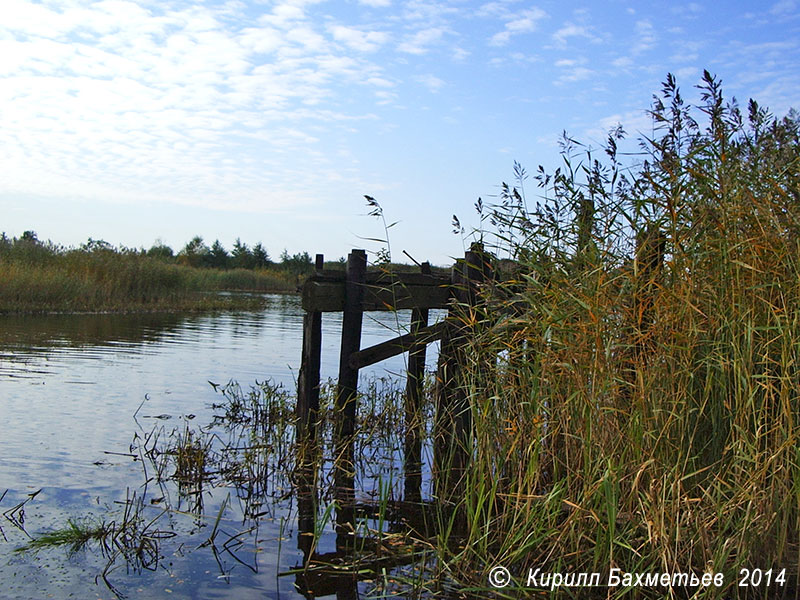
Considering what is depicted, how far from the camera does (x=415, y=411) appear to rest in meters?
8.03

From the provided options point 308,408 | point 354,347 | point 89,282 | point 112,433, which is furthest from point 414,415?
point 89,282

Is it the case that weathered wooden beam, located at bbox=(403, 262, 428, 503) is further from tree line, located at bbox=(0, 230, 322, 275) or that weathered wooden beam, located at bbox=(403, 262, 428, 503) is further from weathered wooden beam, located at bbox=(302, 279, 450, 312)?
tree line, located at bbox=(0, 230, 322, 275)

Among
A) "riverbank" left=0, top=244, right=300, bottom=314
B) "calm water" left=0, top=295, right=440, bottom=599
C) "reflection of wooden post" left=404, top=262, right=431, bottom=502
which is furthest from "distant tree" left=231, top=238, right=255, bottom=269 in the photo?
"reflection of wooden post" left=404, top=262, right=431, bottom=502

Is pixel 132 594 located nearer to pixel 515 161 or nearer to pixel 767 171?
pixel 515 161

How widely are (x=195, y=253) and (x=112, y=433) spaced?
51.3m

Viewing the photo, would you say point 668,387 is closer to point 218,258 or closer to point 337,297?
point 337,297

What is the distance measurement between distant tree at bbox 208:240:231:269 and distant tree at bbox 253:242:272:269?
2425 millimetres

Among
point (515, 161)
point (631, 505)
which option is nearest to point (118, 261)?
point (515, 161)

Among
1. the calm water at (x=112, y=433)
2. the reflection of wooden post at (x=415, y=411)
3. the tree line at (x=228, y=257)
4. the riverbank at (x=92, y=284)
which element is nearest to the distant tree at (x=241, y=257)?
the tree line at (x=228, y=257)

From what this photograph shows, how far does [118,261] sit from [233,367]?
54.8 feet

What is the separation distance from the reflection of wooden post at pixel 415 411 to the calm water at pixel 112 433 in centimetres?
150

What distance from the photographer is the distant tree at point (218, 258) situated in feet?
199

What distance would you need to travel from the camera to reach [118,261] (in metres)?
31.1

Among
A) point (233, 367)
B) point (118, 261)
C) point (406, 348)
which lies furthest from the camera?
point (118, 261)
